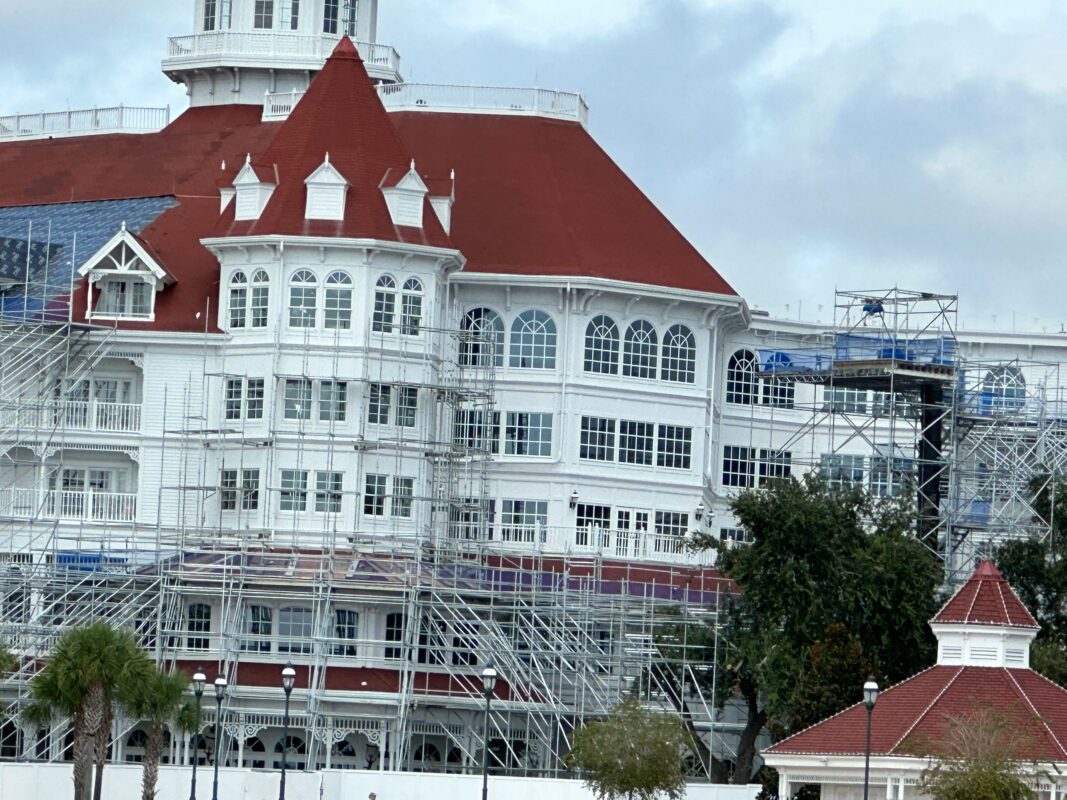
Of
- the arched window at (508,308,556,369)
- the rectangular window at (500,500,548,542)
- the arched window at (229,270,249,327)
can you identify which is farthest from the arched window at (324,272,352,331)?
the rectangular window at (500,500,548,542)

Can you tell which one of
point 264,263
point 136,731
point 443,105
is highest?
point 443,105

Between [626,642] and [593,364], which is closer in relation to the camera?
[626,642]

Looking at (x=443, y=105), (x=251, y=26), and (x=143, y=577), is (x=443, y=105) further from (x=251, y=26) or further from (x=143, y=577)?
(x=143, y=577)

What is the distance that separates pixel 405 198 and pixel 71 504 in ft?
42.1

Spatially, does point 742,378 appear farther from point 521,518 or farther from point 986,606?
point 986,606

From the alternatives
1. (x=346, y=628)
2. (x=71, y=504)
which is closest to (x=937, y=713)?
(x=346, y=628)

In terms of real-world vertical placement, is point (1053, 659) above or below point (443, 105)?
below

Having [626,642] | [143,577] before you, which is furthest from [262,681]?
[626,642]

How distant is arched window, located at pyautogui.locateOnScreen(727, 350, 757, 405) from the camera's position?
3999 inches

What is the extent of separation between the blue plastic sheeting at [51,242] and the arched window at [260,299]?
17.6 feet

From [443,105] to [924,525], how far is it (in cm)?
1985

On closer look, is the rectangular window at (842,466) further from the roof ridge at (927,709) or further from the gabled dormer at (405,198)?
the roof ridge at (927,709)

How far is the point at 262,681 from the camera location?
86938 mm

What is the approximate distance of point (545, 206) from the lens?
97.6 m
